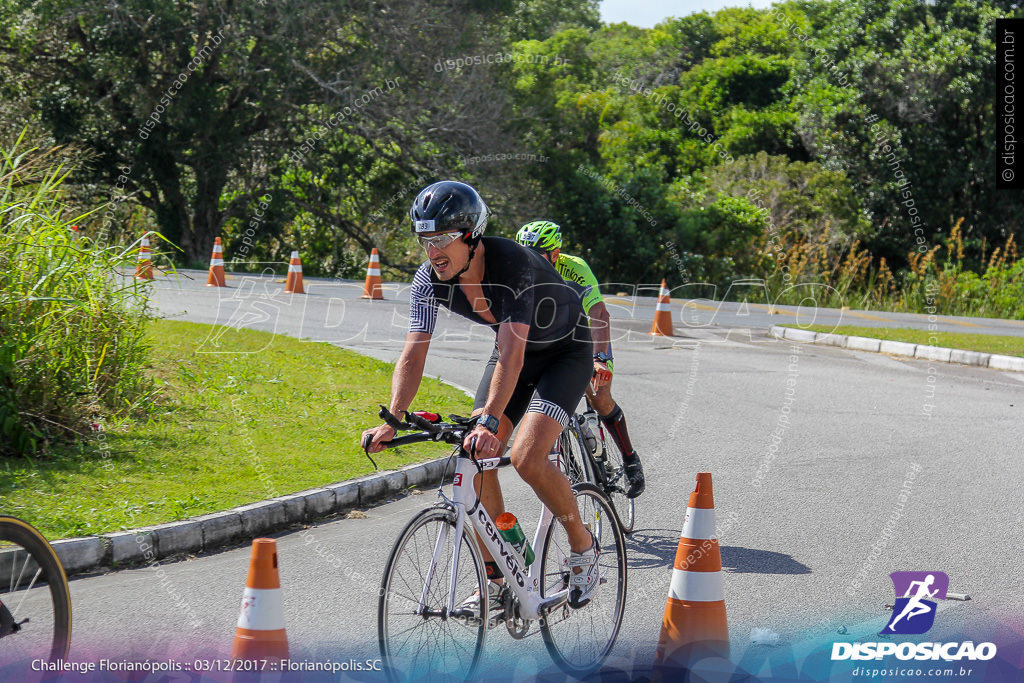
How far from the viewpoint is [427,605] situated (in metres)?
3.88

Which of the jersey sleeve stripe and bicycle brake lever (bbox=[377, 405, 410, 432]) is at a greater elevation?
the jersey sleeve stripe

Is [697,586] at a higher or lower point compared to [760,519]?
higher

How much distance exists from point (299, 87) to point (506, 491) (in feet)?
56.2

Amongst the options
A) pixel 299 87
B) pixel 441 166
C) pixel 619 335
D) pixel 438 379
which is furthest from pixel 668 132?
pixel 438 379

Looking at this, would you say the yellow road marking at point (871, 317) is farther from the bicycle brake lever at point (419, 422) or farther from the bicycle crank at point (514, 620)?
the bicycle brake lever at point (419, 422)

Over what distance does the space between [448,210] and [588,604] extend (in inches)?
74.5

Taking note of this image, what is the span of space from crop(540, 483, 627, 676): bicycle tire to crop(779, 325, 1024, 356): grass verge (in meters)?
12.7

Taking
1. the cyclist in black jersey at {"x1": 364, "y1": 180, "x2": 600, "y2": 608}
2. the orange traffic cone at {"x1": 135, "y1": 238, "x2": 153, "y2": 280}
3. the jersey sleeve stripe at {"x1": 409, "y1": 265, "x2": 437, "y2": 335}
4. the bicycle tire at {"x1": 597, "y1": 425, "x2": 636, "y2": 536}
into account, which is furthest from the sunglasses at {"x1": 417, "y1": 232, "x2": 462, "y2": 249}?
the orange traffic cone at {"x1": 135, "y1": 238, "x2": 153, "y2": 280}

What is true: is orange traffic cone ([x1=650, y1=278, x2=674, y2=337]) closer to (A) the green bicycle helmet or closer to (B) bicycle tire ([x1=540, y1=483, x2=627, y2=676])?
(A) the green bicycle helmet

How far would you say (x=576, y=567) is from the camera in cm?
457

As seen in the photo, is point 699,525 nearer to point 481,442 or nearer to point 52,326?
point 481,442

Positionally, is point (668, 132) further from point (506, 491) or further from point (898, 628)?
point (898, 628)

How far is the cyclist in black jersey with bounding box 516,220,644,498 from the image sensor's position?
20.5 feet

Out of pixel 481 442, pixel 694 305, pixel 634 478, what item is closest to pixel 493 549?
pixel 481 442
